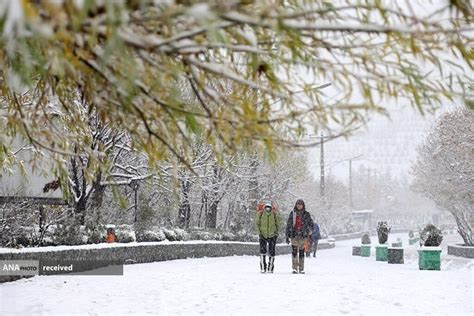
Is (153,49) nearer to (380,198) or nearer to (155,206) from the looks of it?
(155,206)

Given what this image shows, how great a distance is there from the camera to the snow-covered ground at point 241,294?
9609mm

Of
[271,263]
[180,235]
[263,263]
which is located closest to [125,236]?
[180,235]

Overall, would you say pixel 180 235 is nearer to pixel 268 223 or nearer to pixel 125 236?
pixel 125 236

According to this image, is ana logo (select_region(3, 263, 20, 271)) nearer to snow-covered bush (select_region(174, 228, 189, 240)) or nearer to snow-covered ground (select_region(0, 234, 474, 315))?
snow-covered ground (select_region(0, 234, 474, 315))

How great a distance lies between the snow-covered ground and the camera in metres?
9.61

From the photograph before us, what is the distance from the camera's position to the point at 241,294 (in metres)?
11.2

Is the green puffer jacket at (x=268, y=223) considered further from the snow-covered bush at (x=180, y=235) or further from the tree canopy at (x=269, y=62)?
the tree canopy at (x=269, y=62)

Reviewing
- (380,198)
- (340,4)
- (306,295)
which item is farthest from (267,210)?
(380,198)

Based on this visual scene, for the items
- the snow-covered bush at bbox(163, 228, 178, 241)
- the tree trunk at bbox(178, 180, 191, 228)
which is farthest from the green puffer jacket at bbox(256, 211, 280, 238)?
the tree trunk at bbox(178, 180, 191, 228)

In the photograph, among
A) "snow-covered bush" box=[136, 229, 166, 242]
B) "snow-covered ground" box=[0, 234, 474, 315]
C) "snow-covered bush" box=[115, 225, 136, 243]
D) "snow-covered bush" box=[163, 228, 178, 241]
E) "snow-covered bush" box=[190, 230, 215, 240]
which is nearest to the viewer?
"snow-covered ground" box=[0, 234, 474, 315]

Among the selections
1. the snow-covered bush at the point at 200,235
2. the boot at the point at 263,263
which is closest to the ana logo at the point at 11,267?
the boot at the point at 263,263

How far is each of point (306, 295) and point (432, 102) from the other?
7.33 metres

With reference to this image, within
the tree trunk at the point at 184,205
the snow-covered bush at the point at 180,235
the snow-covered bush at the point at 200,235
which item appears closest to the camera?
the snow-covered bush at the point at 180,235

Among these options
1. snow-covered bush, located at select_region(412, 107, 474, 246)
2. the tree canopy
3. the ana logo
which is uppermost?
snow-covered bush, located at select_region(412, 107, 474, 246)
